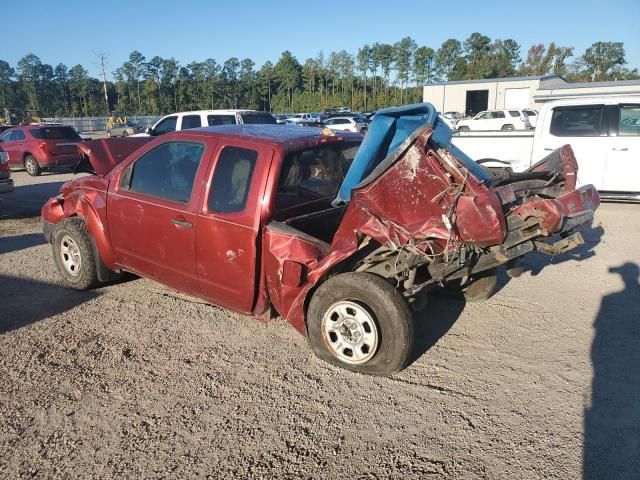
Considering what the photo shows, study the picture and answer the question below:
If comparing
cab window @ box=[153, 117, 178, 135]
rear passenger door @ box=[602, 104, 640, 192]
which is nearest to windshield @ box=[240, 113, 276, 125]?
cab window @ box=[153, 117, 178, 135]

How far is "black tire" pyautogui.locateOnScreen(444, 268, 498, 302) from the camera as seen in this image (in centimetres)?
491

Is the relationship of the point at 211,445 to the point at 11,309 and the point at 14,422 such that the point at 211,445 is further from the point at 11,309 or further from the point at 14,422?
the point at 11,309

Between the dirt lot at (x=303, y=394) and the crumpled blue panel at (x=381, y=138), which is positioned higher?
the crumpled blue panel at (x=381, y=138)

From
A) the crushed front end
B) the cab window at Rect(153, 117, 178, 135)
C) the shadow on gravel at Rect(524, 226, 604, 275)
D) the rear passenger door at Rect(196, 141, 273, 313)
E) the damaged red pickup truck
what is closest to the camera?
the crushed front end

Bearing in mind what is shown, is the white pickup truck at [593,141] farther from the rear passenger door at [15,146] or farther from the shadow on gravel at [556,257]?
the rear passenger door at [15,146]

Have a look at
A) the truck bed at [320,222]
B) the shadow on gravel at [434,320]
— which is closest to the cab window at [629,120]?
the shadow on gravel at [434,320]

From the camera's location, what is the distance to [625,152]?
9008 mm

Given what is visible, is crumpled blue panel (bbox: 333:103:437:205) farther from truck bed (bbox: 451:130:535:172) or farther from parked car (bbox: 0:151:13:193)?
parked car (bbox: 0:151:13:193)

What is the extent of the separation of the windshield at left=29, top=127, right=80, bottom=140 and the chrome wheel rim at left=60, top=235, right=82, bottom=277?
13165mm

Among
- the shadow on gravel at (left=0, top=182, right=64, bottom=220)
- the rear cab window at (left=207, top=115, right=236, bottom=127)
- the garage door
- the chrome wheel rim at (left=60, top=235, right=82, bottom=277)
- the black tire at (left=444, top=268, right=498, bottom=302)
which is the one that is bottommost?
the shadow on gravel at (left=0, top=182, right=64, bottom=220)

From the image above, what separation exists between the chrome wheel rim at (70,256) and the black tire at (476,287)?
154 inches

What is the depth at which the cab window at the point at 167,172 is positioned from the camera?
13.9ft

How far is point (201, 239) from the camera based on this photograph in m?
4.10

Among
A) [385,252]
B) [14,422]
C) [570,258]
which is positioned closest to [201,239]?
[385,252]
